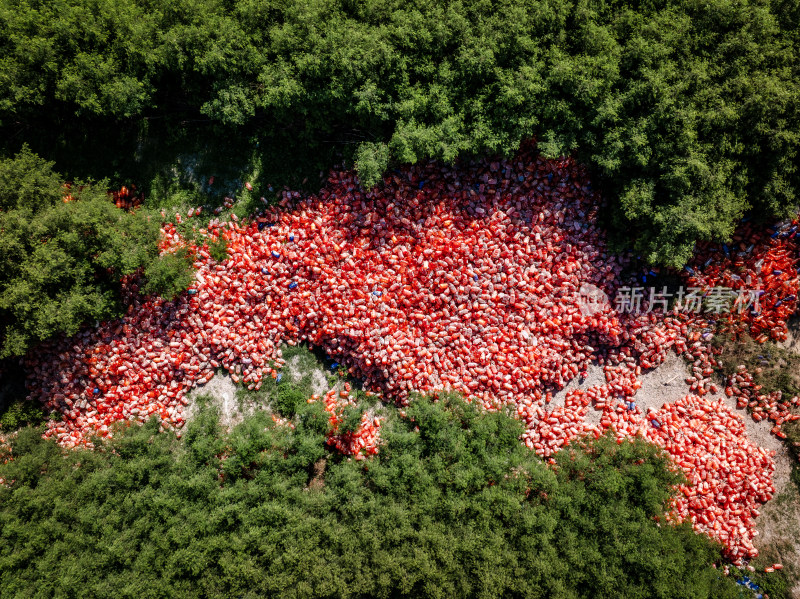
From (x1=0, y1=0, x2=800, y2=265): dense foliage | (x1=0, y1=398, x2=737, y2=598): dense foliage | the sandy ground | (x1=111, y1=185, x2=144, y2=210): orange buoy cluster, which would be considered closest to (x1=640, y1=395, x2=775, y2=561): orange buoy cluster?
(x1=0, y1=398, x2=737, y2=598): dense foliage

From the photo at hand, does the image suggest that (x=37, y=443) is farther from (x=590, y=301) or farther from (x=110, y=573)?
(x=590, y=301)

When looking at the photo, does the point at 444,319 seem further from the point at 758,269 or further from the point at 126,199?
the point at 126,199

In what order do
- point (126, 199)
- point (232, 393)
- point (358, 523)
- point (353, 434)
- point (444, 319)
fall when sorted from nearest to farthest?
point (358, 523), point (353, 434), point (444, 319), point (232, 393), point (126, 199)

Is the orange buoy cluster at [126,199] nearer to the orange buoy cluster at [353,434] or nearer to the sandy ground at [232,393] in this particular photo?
the sandy ground at [232,393]

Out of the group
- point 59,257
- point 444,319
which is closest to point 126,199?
point 59,257

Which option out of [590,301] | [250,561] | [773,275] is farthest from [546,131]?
[250,561]

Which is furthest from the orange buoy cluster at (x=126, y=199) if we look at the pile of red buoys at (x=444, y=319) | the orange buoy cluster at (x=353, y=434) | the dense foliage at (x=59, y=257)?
the orange buoy cluster at (x=353, y=434)
